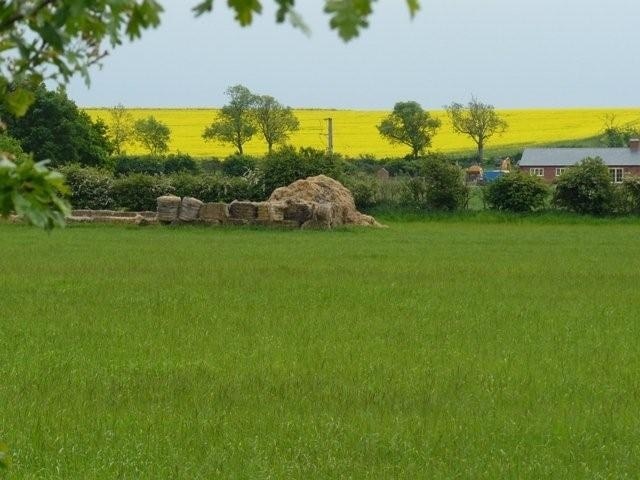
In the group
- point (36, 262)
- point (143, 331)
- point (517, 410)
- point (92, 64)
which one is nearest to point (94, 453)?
point (517, 410)

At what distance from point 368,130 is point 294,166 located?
58203 millimetres

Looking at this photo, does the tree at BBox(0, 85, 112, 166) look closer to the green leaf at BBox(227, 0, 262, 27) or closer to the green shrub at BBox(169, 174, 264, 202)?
the green shrub at BBox(169, 174, 264, 202)

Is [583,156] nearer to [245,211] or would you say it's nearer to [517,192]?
[517,192]

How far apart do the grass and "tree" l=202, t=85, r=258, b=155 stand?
69248mm

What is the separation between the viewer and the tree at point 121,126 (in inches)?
3821

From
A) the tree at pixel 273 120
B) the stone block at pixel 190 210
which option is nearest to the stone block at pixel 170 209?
the stone block at pixel 190 210

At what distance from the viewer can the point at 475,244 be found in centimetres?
3159

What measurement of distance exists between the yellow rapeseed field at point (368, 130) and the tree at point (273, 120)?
41.3 inches

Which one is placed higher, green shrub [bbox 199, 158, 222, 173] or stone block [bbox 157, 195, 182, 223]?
green shrub [bbox 199, 158, 222, 173]

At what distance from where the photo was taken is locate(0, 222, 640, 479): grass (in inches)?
299

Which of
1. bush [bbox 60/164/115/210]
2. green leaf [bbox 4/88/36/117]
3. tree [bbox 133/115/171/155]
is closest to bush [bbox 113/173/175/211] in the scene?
bush [bbox 60/164/115/210]

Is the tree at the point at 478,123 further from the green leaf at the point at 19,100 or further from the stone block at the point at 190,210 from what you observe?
the green leaf at the point at 19,100

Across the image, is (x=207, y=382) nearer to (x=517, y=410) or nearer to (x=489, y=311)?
(x=517, y=410)

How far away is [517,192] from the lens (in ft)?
149
